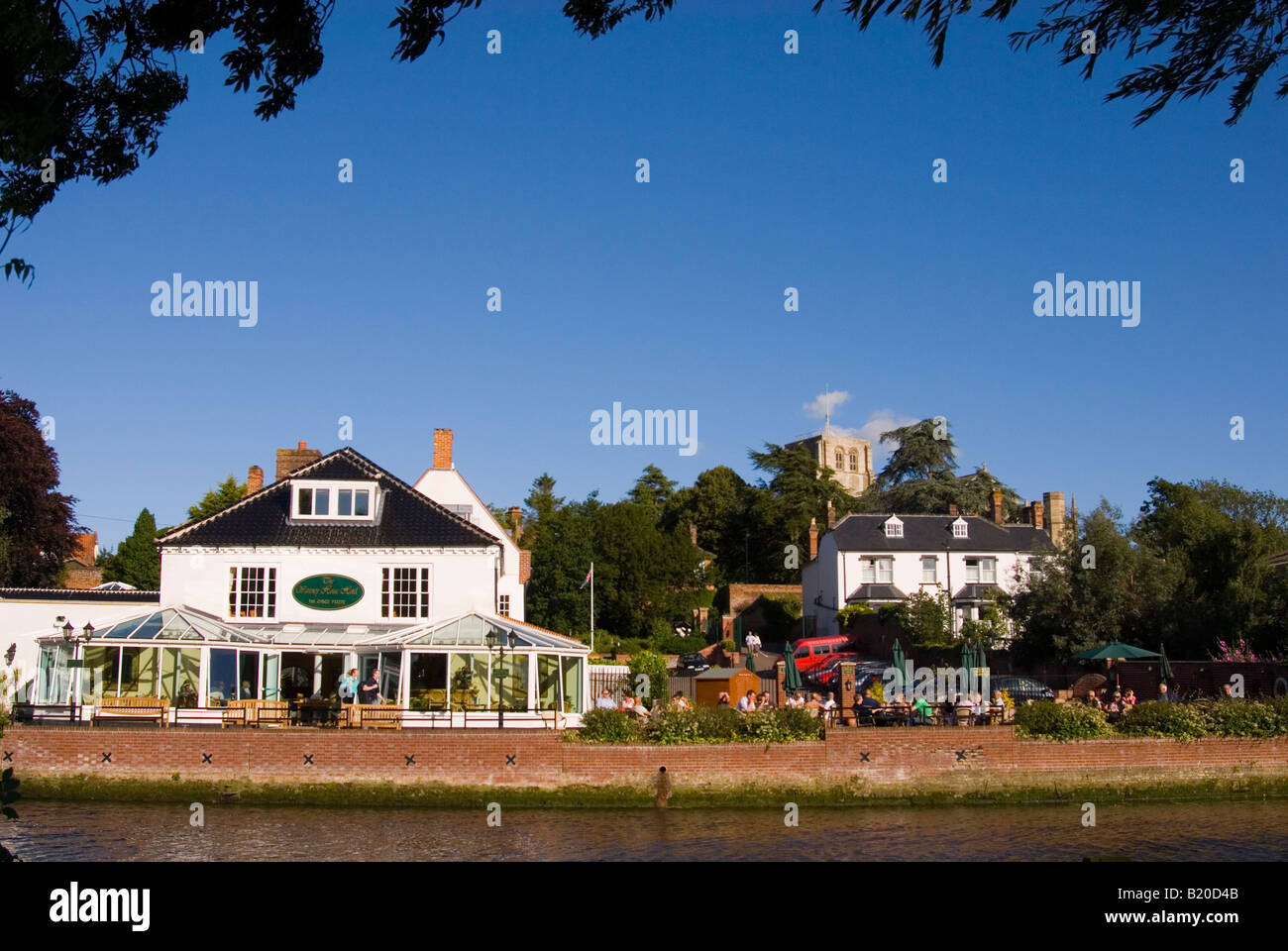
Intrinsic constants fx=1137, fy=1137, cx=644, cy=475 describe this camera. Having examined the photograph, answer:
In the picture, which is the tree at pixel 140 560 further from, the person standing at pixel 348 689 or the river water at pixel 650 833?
the river water at pixel 650 833

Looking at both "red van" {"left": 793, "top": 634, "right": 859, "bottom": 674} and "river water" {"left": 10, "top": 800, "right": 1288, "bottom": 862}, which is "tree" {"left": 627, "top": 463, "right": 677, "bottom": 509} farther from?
"river water" {"left": 10, "top": 800, "right": 1288, "bottom": 862}

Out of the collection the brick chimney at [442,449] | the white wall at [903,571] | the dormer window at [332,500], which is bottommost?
the white wall at [903,571]

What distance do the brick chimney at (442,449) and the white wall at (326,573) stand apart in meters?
13.3

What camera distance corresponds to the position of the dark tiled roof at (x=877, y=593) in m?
56.9

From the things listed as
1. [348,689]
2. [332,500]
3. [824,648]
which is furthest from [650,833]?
[824,648]

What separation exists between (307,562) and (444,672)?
671 cm

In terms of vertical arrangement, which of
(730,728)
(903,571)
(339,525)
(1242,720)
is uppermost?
(339,525)

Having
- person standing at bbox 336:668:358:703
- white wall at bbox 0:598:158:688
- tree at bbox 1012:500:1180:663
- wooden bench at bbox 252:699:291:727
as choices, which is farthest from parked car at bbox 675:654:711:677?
white wall at bbox 0:598:158:688

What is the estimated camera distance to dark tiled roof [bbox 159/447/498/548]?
33.3 m

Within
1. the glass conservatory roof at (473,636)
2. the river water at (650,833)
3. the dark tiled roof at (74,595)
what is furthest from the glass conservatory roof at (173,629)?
the river water at (650,833)

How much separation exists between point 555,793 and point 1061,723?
11.4 meters

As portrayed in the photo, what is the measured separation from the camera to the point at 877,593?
5722cm

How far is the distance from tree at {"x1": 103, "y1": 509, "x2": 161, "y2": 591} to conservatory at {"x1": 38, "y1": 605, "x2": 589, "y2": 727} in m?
27.5

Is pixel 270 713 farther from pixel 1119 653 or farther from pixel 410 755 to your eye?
pixel 1119 653
